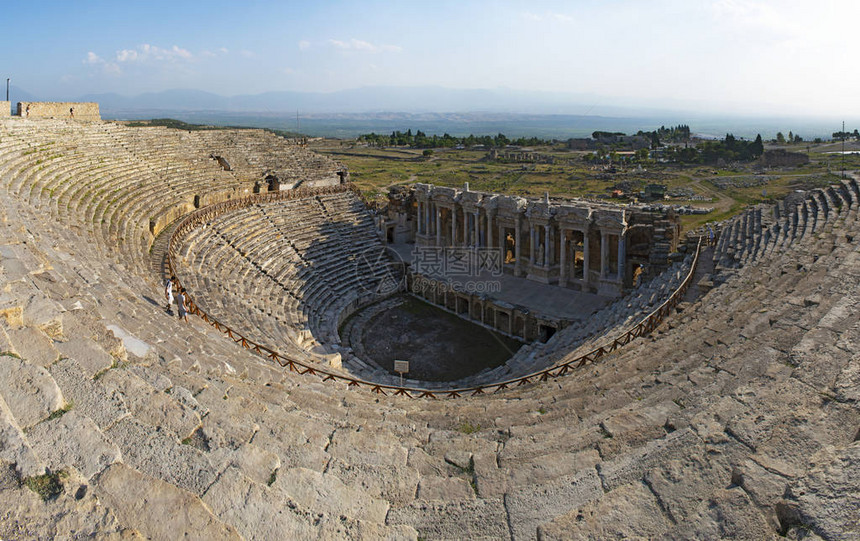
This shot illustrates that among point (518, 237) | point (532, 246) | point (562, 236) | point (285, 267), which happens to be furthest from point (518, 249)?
point (285, 267)

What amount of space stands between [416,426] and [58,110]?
3869 centimetres

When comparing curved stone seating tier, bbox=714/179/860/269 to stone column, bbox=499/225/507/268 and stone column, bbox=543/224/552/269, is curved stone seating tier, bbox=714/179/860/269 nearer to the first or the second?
stone column, bbox=543/224/552/269

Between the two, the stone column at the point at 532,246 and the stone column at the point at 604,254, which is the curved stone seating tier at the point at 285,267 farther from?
the stone column at the point at 604,254

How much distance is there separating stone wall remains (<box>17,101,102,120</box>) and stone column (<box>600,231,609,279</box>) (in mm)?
33630

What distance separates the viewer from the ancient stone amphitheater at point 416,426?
5.54 meters

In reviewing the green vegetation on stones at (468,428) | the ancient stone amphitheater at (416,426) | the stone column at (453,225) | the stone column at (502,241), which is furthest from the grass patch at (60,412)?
the stone column at (453,225)

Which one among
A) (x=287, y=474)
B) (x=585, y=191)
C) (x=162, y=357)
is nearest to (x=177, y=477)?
(x=287, y=474)

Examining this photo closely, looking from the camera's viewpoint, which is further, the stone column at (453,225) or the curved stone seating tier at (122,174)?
the stone column at (453,225)

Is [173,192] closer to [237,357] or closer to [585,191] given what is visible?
[237,357]

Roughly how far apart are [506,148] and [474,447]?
11542 centimetres

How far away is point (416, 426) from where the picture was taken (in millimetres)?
9562

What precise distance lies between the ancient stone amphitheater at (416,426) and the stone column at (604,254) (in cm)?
919

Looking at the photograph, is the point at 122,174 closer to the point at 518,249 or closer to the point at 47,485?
the point at 518,249

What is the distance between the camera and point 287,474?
677 cm
